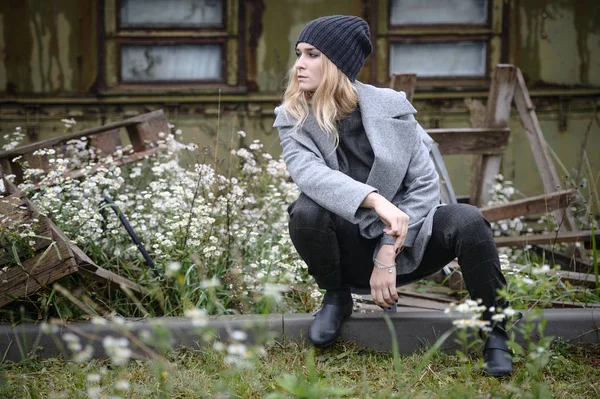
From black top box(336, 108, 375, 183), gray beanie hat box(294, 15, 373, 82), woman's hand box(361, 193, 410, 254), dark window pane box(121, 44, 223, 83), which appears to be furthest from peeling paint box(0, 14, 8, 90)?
woman's hand box(361, 193, 410, 254)

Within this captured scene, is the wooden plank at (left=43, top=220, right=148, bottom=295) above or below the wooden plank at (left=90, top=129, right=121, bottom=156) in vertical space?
below

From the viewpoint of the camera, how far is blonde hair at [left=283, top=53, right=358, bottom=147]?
10.8ft

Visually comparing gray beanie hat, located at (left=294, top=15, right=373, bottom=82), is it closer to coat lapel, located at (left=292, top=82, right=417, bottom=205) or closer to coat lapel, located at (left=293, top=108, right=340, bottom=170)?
coat lapel, located at (left=292, top=82, right=417, bottom=205)

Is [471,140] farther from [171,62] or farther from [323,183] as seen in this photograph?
[171,62]

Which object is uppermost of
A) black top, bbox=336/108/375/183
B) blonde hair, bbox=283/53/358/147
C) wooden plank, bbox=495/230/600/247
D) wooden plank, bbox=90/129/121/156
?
blonde hair, bbox=283/53/358/147

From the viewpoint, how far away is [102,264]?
13.0 feet

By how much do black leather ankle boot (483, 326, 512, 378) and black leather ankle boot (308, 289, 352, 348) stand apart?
0.68 meters

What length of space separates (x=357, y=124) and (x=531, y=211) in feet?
6.42

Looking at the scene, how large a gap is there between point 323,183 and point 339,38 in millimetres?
683

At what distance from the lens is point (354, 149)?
338 centimetres

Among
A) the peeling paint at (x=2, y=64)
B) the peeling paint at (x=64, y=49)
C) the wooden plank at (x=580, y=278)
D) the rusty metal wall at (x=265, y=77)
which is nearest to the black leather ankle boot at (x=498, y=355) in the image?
the wooden plank at (x=580, y=278)

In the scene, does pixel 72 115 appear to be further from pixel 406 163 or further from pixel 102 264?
pixel 406 163

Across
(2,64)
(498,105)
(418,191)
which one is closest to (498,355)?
(418,191)

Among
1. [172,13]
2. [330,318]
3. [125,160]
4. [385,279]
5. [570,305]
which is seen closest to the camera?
[385,279]
